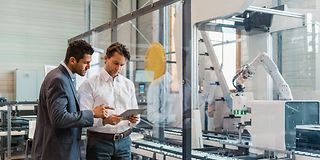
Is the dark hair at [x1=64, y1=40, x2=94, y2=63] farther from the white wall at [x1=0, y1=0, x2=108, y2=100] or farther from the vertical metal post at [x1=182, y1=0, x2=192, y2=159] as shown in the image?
the white wall at [x1=0, y1=0, x2=108, y2=100]

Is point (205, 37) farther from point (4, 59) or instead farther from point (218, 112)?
point (4, 59)

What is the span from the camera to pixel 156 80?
12.0 feet

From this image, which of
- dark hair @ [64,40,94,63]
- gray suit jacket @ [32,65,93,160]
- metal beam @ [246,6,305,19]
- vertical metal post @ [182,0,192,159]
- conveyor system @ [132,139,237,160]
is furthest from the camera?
metal beam @ [246,6,305,19]

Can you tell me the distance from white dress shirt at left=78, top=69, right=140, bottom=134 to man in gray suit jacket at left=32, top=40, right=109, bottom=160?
195 mm

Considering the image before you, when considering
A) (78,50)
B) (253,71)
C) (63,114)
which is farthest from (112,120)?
(253,71)

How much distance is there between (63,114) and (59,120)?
4cm

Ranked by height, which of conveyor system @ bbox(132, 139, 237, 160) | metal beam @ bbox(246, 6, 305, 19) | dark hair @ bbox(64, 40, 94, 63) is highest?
metal beam @ bbox(246, 6, 305, 19)

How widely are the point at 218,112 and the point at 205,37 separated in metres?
1.07

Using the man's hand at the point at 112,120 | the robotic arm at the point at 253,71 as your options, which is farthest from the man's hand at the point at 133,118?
the robotic arm at the point at 253,71

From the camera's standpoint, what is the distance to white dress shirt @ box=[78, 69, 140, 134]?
2.41 meters

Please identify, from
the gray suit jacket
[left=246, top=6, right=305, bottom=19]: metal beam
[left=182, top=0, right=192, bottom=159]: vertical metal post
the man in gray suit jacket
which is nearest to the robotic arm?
[left=246, top=6, right=305, bottom=19]: metal beam

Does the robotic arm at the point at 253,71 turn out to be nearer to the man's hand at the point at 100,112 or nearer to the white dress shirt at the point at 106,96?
the white dress shirt at the point at 106,96

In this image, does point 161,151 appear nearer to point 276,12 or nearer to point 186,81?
point 186,81

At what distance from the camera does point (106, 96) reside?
8.04ft
